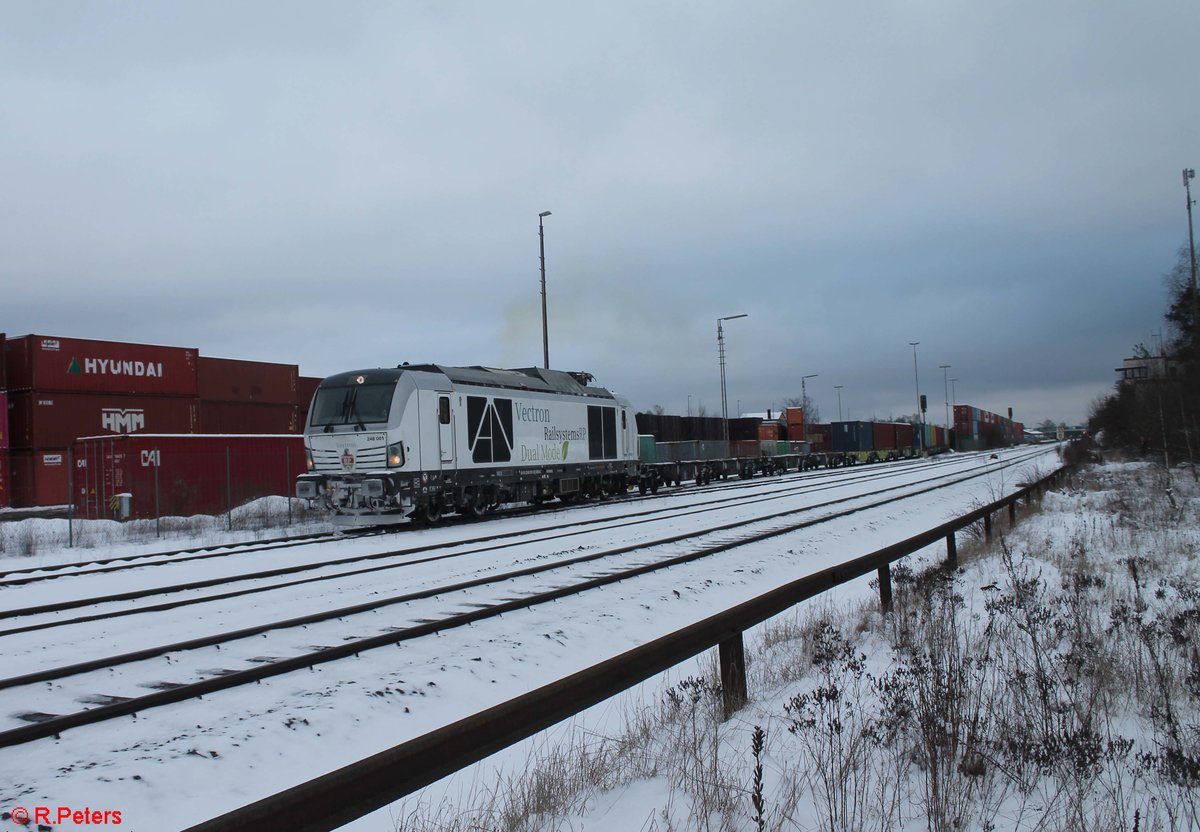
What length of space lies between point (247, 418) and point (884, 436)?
165 feet

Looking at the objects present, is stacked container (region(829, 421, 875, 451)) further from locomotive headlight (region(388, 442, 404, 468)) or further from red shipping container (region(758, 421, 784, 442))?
locomotive headlight (region(388, 442, 404, 468))

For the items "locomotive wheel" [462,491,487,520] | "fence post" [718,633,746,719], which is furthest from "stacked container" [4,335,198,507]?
"fence post" [718,633,746,719]

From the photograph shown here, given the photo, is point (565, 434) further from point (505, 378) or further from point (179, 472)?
point (179, 472)

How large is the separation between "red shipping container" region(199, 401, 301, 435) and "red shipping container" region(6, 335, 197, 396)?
5.31 ft

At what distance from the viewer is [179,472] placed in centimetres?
2281

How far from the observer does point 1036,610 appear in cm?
624

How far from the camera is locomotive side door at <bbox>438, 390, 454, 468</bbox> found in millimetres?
17734

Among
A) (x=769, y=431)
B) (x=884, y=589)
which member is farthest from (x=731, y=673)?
(x=769, y=431)

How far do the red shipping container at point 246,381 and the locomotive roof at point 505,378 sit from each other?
46.9 feet

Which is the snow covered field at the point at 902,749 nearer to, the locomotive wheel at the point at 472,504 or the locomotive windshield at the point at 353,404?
the locomotive windshield at the point at 353,404

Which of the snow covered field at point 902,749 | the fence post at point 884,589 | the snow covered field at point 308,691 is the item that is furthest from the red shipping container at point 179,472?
the snow covered field at point 902,749

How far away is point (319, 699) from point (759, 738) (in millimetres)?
3784

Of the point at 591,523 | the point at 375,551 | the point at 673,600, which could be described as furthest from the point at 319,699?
the point at 591,523

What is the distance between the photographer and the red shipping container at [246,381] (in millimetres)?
30656
